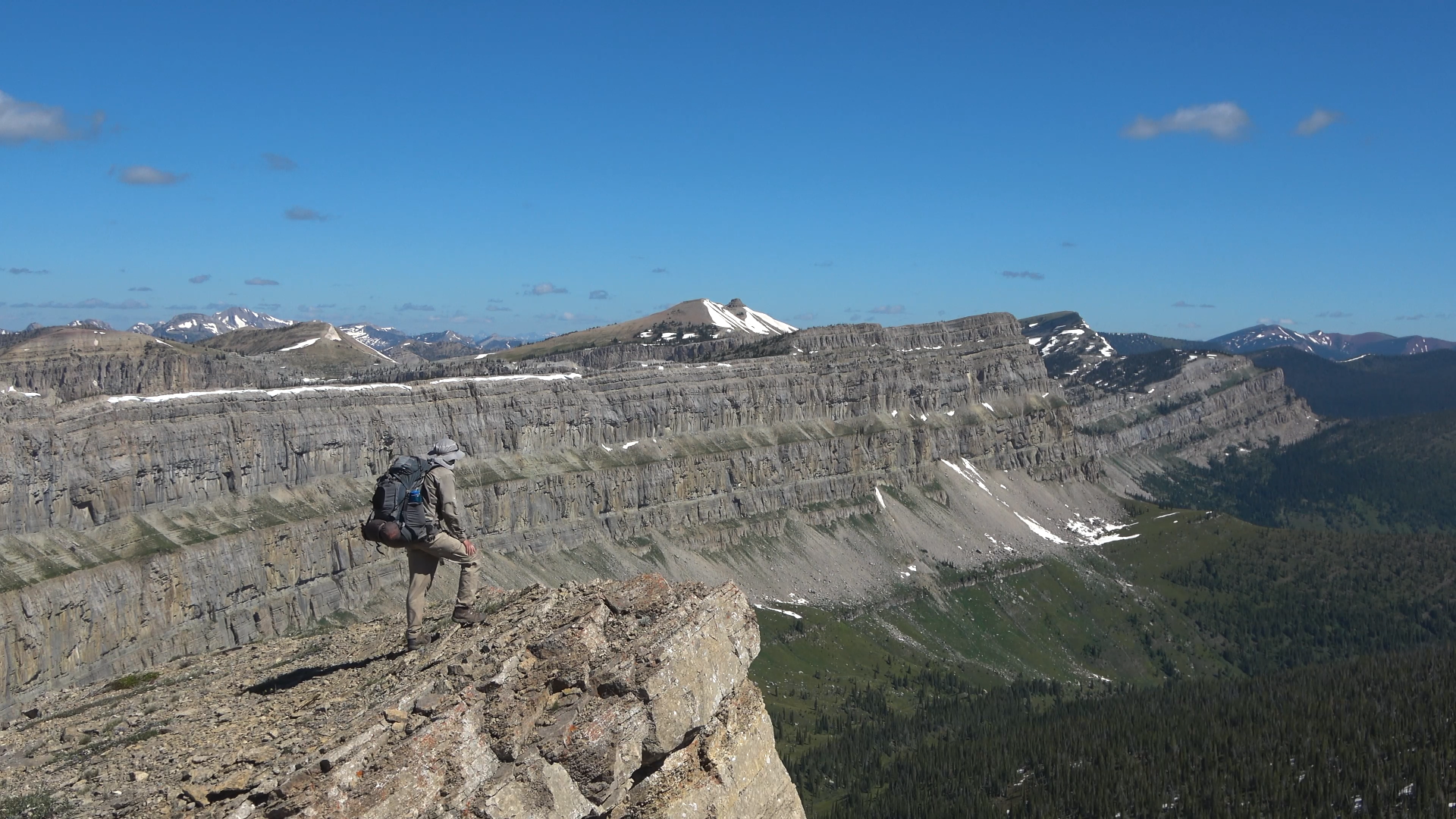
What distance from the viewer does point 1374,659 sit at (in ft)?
543

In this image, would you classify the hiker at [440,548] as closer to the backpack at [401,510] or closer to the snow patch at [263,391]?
the backpack at [401,510]

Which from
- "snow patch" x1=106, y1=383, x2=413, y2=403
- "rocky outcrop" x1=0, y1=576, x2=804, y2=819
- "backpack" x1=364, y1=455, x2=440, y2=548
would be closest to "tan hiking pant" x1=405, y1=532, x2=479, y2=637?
"backpack" x1=364, y1=455, x2=440, y2=548

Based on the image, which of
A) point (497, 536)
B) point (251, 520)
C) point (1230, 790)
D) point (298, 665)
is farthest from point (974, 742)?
point (298, 665)

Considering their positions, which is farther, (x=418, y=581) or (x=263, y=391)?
(x=263, y=391)

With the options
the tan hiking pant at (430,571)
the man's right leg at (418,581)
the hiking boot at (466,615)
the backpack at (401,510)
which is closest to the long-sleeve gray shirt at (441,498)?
the backpack at (401,510)

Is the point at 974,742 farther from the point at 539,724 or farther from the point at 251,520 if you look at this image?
the point at 539,724

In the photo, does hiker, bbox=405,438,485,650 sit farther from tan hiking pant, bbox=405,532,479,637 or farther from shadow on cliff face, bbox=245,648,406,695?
shadow on cliff face, bbox=245,648,406,695

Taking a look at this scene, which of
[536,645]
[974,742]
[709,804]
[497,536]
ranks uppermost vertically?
[536,645]

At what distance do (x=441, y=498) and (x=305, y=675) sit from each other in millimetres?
8192

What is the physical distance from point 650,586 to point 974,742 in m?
130

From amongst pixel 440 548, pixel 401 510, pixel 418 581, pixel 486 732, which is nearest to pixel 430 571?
pixel 418 581

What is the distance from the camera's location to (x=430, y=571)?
33531 mm

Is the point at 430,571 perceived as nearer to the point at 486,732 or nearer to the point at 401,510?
the point at 401,510

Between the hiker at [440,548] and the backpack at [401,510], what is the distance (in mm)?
165
